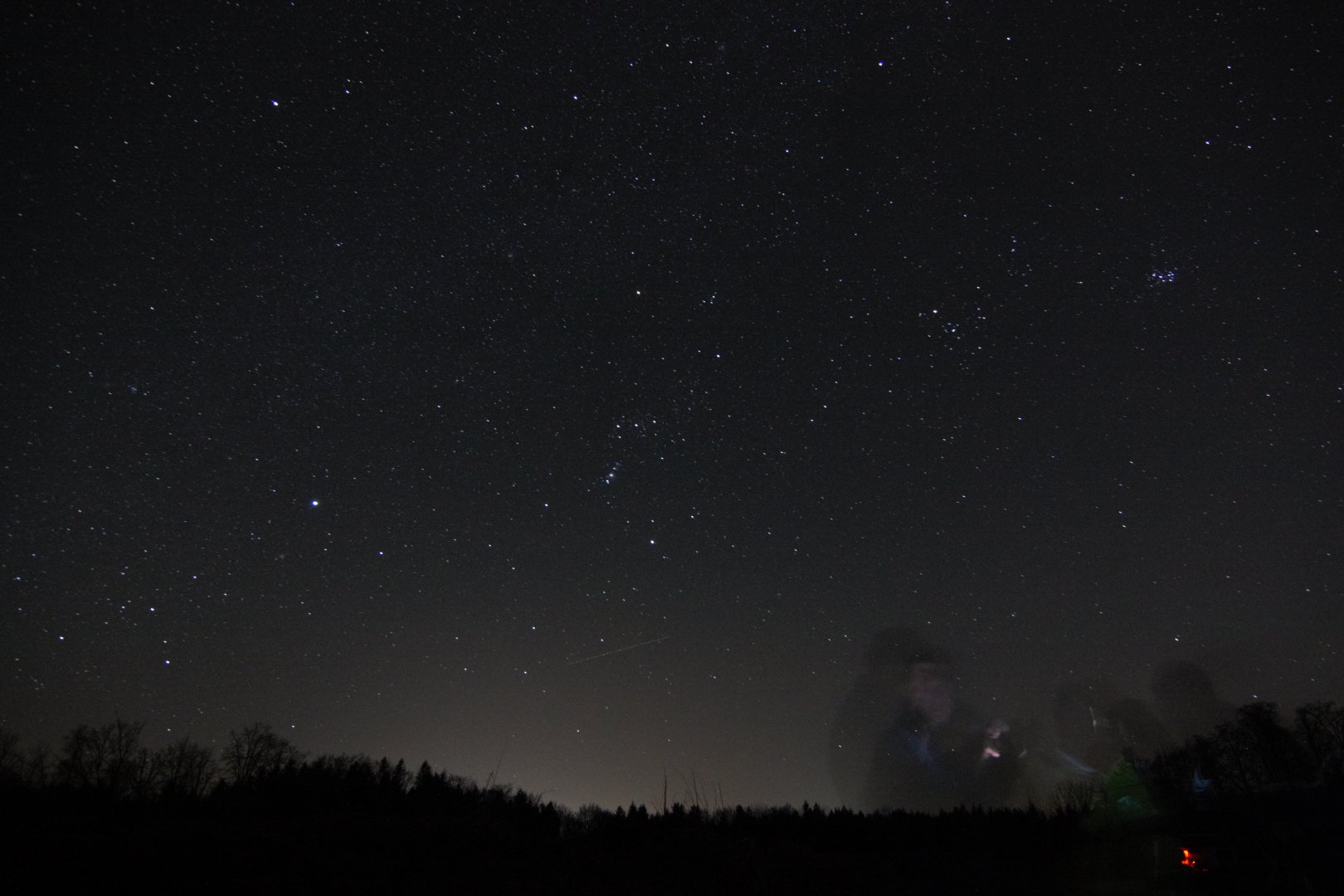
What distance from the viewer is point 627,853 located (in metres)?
20.7

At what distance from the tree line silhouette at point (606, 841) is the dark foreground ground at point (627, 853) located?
8 cm

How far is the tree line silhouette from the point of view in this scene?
1455 cm

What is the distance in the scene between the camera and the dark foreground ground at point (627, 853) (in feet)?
44.0

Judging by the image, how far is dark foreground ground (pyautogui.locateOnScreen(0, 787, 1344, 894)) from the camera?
13398mm

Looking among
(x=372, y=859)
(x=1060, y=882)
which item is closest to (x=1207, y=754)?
(x=1060, y=882)

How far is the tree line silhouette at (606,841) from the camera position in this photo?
573 inches

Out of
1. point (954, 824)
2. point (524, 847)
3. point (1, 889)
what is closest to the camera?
point (1, 889)

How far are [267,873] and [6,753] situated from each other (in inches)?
1869

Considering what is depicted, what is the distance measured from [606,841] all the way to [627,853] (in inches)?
126

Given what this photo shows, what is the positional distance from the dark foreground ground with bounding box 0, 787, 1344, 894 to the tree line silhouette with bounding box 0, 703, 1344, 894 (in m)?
0.08

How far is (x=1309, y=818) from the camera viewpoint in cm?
2239

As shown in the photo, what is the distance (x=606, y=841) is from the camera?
925 inches

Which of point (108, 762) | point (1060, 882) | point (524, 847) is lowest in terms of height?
point (1060, 882)

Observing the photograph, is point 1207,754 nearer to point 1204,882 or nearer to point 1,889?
point 1204,882
